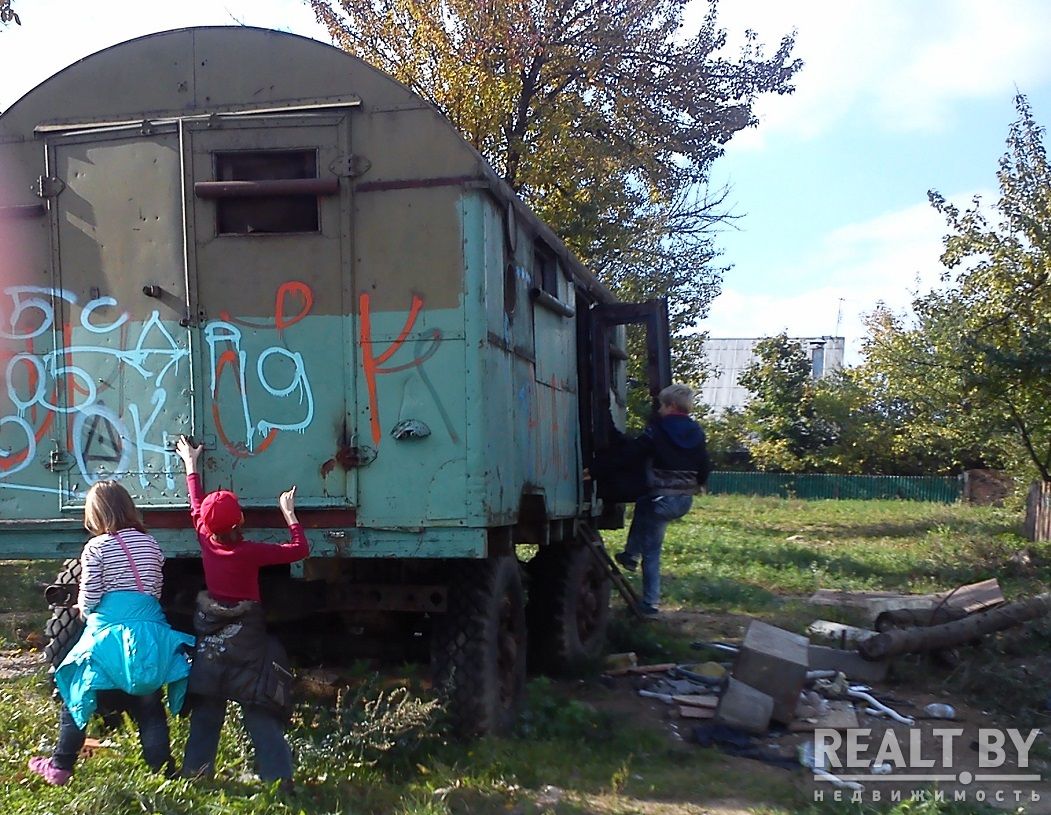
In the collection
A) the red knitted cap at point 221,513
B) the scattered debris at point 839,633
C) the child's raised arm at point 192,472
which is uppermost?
the child's raised arm at point 192,472

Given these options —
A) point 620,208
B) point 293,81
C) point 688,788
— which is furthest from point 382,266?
point 620,208

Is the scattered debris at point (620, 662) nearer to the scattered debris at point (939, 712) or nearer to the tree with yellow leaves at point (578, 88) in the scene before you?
the scattered debris at point (939, 712)

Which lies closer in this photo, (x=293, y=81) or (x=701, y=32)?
(x=293, y=81)

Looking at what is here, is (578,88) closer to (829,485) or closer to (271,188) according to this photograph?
(271,188)

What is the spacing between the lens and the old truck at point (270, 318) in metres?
5.34

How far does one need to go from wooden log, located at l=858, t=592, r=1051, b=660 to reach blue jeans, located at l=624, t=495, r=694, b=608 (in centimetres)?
172

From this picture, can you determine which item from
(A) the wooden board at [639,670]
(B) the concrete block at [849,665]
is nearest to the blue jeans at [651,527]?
(A) the wooden board at [639,670]

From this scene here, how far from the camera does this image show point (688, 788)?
209 inches

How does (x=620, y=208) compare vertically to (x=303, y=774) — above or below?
above

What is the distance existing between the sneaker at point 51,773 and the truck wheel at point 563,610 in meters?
3.48

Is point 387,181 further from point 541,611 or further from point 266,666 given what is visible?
point 541,611

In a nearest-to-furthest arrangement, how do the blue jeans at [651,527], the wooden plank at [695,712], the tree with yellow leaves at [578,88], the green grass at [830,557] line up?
the wooden plank at [695,712] → the blue jeans at [651,527] → the green grass at [830,557] → the tree with yellow leaves at [578,88]

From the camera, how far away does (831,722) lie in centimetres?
634

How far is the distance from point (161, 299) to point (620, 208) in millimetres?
12282
